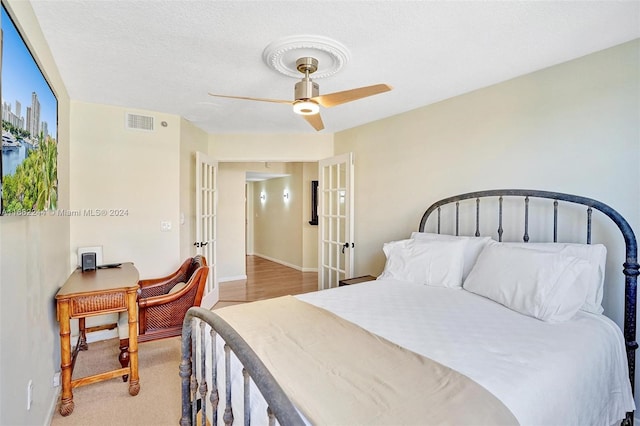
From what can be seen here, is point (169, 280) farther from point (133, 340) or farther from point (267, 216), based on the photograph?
point (267, 216)

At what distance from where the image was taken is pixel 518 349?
4.76ft

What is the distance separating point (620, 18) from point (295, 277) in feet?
18.1

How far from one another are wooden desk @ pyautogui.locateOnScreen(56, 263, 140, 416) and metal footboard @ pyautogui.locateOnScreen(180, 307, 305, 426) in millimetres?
1042

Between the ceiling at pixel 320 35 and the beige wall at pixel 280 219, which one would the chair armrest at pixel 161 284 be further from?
the beige wall at pixel 280 219

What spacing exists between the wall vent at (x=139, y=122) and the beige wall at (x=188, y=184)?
330 millimetres

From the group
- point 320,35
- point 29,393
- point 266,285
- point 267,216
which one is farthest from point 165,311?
point 267,216

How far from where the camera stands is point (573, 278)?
6.01 feet

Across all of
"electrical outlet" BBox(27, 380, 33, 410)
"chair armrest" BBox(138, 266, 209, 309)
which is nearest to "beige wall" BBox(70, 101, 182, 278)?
"chair armrest" BBox(138, 266, 209, 309)

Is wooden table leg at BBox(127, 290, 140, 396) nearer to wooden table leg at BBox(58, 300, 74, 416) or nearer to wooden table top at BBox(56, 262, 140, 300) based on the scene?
wooden table top at BBox(56, 262, 140, 300)

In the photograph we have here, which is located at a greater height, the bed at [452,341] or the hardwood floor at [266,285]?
the bed at [452,341]

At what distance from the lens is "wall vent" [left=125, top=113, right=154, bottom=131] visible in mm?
3334

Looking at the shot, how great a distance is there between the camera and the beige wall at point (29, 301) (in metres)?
1.34

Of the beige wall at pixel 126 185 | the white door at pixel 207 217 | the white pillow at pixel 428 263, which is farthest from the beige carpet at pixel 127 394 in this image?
the white pillow at pixel 428 263

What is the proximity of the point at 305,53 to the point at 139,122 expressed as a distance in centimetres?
226
